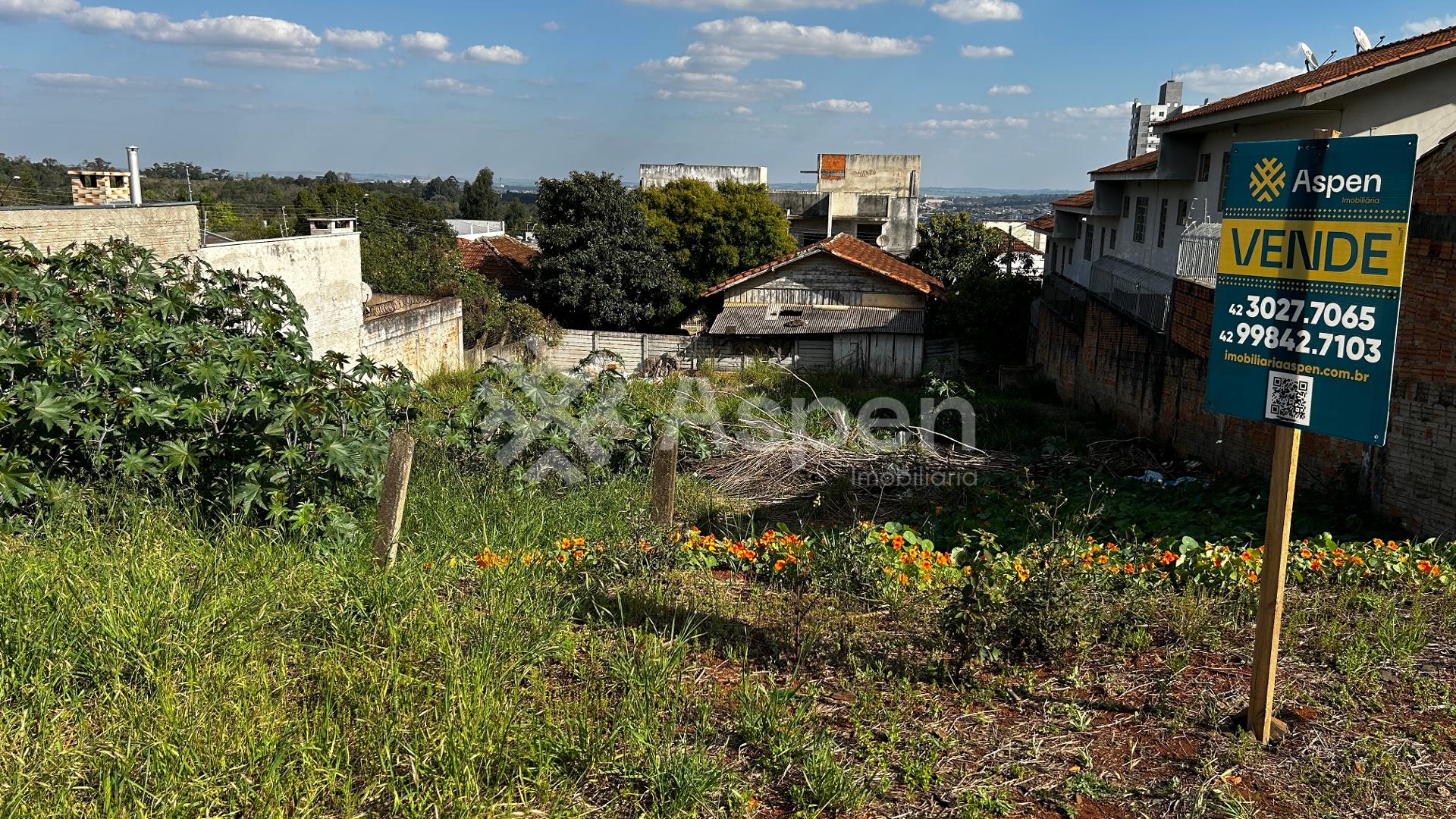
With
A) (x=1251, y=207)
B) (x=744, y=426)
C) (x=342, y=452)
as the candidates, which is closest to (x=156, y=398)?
(x=342, y=452)

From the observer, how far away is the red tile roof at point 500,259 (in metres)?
31.9

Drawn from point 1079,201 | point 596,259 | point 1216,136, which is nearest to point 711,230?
point 596,259

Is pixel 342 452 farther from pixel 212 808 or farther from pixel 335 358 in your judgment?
pixel 212 808

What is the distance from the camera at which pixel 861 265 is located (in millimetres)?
26281

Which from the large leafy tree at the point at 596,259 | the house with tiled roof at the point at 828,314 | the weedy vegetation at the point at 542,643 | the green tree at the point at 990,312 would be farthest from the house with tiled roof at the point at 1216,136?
the large leafy tree at the point at 596,259

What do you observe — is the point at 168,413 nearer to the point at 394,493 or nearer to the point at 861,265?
the point at 394,493

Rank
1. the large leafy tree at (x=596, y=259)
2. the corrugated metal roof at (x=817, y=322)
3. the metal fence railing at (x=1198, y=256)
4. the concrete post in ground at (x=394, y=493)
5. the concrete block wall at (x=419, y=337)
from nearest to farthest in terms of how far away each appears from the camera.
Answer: the concrete post in ground at (x=394, y=493), the metal fence railing at (x=1198, y=256), the concrete block wall at (x=419, y=337), the corrugated metal roof at (x=817, y=322), the large leafy tree at (x=596, y=259)

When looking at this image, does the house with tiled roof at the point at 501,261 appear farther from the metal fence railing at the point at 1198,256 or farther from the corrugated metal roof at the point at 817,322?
the metal fence railing at the point at 1198,256

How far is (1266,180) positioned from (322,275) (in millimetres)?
19307

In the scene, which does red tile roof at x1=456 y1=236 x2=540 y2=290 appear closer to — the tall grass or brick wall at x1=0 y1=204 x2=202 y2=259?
brick wall at x1=0 y1=204 x2=202 y2=259

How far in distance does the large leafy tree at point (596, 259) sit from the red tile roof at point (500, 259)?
1821 mm

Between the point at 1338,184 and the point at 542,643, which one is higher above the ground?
the point at 1338,184

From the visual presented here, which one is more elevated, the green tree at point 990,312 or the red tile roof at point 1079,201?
the red tile roof at point 1079,201

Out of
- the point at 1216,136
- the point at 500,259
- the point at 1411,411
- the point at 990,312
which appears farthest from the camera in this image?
the point at 500,259
